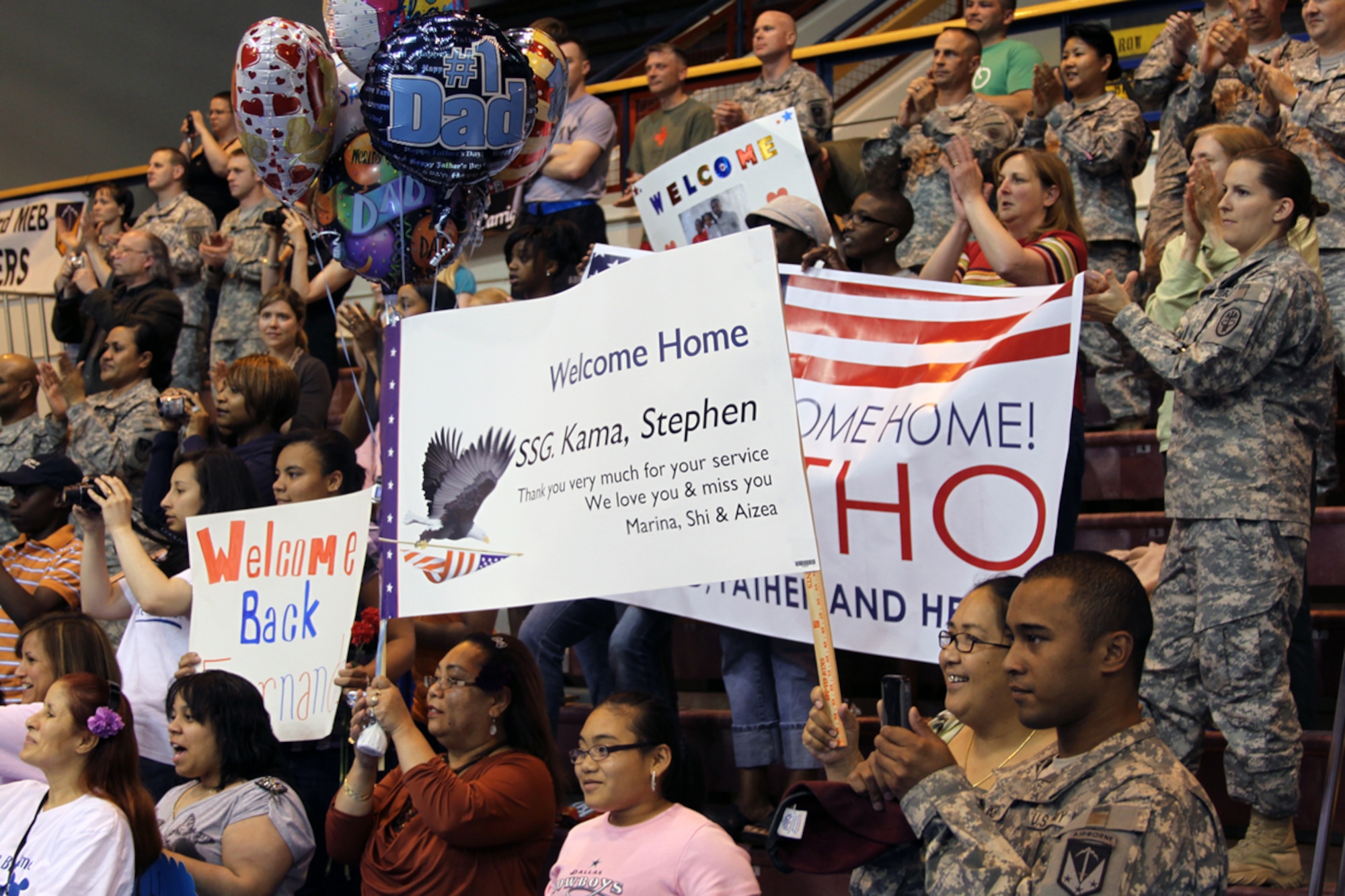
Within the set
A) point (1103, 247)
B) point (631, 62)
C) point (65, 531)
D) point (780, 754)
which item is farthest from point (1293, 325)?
point (631, 62)

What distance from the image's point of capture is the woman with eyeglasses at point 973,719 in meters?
2.25

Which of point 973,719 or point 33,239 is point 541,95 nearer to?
point 973,719

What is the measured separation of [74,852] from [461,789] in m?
0.81

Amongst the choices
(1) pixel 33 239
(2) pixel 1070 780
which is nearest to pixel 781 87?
(2) pixel 1070 780

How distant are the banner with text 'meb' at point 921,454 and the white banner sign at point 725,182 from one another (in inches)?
65.0

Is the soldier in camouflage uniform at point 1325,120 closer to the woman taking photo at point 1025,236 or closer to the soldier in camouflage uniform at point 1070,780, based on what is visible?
the woman taking photo at point 1025,236

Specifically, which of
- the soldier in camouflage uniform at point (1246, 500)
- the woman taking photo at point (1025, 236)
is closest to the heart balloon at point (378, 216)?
the woman taking photo at point (1025, 236)

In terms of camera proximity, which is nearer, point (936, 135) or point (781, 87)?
point (936, 135)

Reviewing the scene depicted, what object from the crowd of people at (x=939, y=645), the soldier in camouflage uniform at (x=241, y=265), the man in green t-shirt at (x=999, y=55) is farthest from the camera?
the soldier in camouflage uniform at (x=241, y=265)

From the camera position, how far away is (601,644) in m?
4.20

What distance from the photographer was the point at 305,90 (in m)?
3.67

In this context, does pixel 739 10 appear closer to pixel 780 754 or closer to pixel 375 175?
pixel 375 175

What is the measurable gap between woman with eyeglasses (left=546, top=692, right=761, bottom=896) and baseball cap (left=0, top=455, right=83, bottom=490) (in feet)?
9.57

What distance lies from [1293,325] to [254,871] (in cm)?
279
